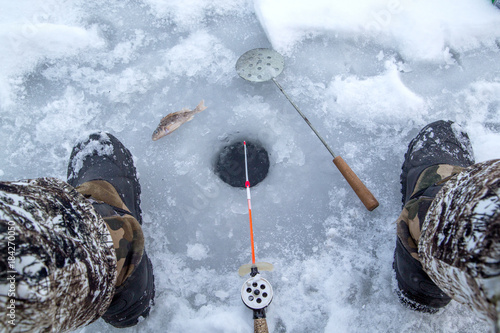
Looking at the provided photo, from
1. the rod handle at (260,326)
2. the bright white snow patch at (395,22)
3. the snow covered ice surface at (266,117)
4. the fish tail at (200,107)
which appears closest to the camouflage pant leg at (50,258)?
the rod handle at (260,326)

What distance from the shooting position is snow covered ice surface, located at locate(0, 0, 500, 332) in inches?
67.6

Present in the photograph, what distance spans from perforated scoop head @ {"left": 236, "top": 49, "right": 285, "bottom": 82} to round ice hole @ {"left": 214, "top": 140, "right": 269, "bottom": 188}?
1.47 feet

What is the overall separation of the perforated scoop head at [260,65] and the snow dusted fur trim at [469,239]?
139 centimetres

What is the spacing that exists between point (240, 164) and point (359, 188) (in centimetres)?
69

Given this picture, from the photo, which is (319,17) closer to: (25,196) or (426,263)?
(426,263)

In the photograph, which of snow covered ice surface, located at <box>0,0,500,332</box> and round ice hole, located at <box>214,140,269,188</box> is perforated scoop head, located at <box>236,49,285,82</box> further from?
round ice hole, located at <box>214,140,269,188</box>

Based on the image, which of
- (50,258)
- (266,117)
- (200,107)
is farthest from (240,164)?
(50,258)

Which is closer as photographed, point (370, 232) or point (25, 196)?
point (25, 196)

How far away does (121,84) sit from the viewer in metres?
2.27

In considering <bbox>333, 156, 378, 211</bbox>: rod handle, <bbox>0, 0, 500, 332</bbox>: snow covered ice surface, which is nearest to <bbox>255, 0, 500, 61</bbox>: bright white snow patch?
<bbox>0, 0, 500, 332</bbox>: snow covered ice surface

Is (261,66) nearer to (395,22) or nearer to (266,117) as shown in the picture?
(266,117)

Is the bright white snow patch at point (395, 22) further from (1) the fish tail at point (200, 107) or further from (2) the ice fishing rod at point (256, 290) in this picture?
(2) the ice fishing rod at point (256, 290)

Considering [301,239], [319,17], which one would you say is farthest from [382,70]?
[301,239]

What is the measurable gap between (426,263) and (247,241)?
3.09 ft
